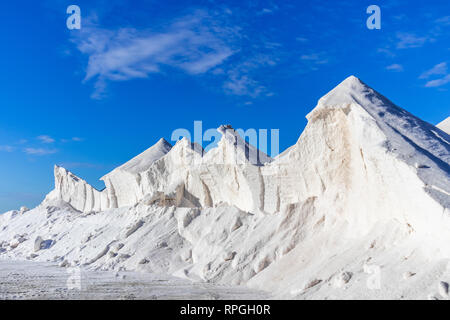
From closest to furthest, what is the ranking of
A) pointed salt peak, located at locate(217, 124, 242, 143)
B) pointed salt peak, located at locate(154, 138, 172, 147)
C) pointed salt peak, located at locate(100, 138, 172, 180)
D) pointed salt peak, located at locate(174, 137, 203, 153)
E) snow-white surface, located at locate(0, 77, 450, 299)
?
snow-white surface, located at locate(0, 77, 450, 299) < pointed salt peak, located at locate(217, 124, 242, 143) < pointed salt peak, located at locate(174, 137, 203, 153) < pointed salt peak, located at locate(100, 138, 172, 180) < pointed salt peak, located at locate(154, 138, 172, 147)

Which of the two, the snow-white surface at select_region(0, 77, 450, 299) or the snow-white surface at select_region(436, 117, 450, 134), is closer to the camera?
the snow-white surface at select_region(0, 77, 450, 299)

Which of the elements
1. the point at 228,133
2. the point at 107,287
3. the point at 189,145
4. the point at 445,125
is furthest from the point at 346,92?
the point at 189,145

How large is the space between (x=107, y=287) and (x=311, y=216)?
723cm

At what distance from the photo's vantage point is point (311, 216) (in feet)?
50.2

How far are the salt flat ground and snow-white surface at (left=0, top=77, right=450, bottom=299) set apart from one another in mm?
1013

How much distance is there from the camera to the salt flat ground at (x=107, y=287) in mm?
12352

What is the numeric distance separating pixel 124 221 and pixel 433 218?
1870 centimetres

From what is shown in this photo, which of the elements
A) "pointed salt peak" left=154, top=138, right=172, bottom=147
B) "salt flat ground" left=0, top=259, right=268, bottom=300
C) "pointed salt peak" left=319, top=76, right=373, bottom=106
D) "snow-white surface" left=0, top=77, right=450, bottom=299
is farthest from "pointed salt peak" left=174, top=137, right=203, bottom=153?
"pointed salt peak" left=319, top=76, right=373, bottom=106

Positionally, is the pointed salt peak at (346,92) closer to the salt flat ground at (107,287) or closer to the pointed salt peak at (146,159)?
the salt flat ground at (107,287)

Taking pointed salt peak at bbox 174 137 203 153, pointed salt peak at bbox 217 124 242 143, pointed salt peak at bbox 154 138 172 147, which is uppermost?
pointed salt peak at bbox 154 138 172 147

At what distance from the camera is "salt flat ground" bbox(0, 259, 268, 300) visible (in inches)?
486

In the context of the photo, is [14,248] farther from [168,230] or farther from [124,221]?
[168,230]

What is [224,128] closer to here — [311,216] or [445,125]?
[311,216]

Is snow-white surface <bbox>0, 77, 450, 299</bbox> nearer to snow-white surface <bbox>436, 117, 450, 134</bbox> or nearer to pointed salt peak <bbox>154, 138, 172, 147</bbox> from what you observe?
pointed salt peak <bbox>154, 138, 172, 147</bbox>
